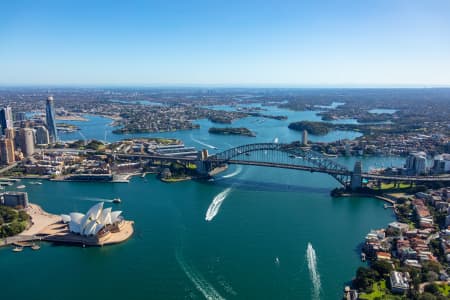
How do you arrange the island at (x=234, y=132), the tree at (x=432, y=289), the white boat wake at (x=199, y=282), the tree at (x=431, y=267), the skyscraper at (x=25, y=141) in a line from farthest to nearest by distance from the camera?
the island at (x=234, y=132) → the skyscraper at (x=25, y=141) → the tree at (x=431, y=267) → the white boat wake at (x=199, y=282) → the tree at (x=432, y=289)

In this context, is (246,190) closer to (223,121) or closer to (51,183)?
(51,183)

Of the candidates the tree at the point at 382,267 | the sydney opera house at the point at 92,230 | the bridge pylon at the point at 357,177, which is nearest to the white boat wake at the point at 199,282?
the sydney opera house at the point at 92,230

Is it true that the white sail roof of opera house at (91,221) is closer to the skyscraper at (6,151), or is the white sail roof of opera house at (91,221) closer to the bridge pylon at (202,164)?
the bridge pylon at (202,164)

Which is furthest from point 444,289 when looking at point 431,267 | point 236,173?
point 236,173

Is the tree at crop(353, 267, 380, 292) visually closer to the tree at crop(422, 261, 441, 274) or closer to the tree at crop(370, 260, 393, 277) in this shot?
the tree at crop(370, 260, 393, 277)

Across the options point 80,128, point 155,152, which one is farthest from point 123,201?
point 80,128
